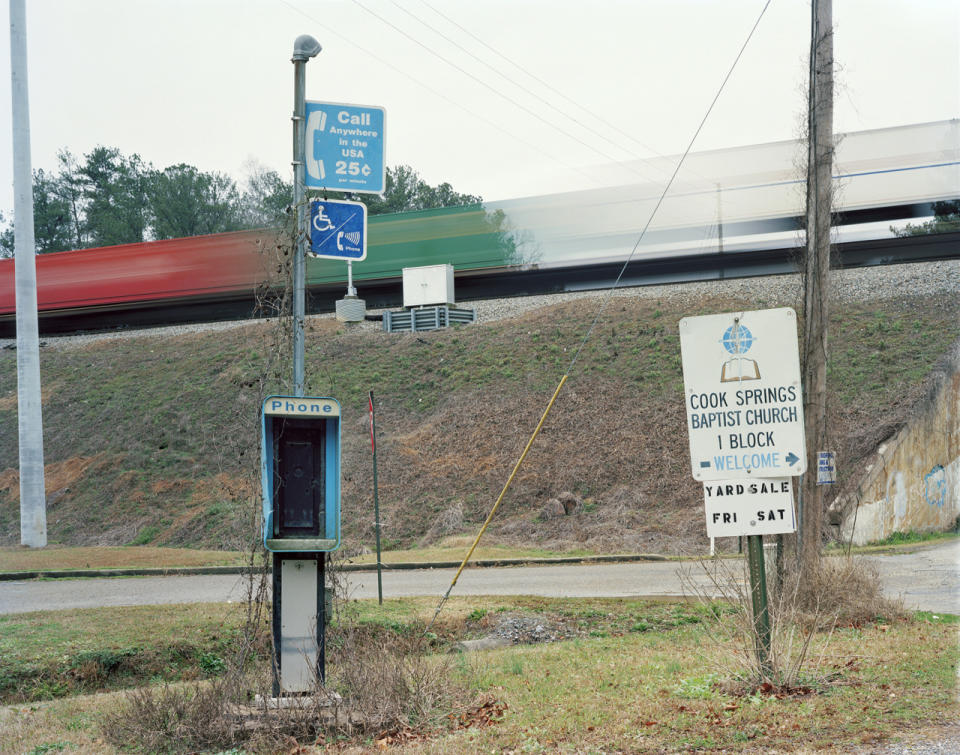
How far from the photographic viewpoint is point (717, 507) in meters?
6.64

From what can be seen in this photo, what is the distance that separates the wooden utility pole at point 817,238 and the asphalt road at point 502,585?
247 cm

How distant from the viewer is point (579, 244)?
32.9 metres

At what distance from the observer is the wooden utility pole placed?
10688 millimetres

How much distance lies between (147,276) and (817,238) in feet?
98.5

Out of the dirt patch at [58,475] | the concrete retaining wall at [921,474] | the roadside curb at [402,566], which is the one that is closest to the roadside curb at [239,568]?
the roadside curb at [402,566]

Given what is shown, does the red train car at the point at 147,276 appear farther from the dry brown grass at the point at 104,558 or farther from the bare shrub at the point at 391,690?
the bare shrub at the point at 391,690

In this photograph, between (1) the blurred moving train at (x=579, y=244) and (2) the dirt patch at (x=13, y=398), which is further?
(2) the dirt patch at (x=13, y=398)

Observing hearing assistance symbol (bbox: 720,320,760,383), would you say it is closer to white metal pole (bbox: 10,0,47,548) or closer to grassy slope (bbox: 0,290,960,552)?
grassy slope (bbox: 0,290,960,552)

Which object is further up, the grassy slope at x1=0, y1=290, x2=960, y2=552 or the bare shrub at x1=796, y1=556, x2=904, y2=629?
the grassy slope at x1=0, y1=290, x2=960, y2=552

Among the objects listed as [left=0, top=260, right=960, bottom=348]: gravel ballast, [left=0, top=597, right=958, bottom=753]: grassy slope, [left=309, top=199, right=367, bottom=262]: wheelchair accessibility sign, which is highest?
[left=0, top=260, right=960, bottom=348]: gravel ballast

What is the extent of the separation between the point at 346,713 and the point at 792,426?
340cm

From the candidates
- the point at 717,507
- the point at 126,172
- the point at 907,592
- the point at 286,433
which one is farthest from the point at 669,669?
the point at 126,172

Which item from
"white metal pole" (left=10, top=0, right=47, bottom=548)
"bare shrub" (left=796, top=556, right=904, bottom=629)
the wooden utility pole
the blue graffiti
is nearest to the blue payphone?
"bare shrub" (left=796, top=556, right=904, bottom=629)

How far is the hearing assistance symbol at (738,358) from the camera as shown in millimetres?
6660
